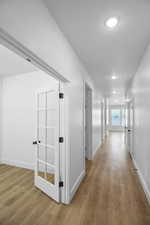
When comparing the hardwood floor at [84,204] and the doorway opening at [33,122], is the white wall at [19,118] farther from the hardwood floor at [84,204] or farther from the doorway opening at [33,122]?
the hardwood floor at [84,204]

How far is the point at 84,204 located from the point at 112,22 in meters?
2.74

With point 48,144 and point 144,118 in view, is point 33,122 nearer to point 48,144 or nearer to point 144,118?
point 48,144

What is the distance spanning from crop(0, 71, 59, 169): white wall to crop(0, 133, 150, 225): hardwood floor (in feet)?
2.12

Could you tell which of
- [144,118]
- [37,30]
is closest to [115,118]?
[144,118]

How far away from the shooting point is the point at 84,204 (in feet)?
6.65

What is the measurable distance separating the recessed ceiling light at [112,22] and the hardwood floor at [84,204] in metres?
2.66

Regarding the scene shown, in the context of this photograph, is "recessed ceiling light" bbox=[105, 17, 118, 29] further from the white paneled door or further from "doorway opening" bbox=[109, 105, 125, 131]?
"doorway opening" bbox=[109, 105, 125, 131]

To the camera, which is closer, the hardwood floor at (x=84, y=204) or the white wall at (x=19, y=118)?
the hardwood floor at (x=84, y=204)

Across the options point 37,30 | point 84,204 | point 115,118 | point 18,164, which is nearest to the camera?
point 37,30

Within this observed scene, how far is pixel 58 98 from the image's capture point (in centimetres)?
214

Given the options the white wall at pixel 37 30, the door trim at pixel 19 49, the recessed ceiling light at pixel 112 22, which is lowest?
the door trim at pixel 19 49

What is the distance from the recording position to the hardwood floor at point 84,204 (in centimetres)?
171

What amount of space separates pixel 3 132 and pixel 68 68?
3147 millimetres

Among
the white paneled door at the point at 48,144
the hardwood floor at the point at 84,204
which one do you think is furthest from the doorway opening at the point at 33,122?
the hardwood floor at the point at 84,204
